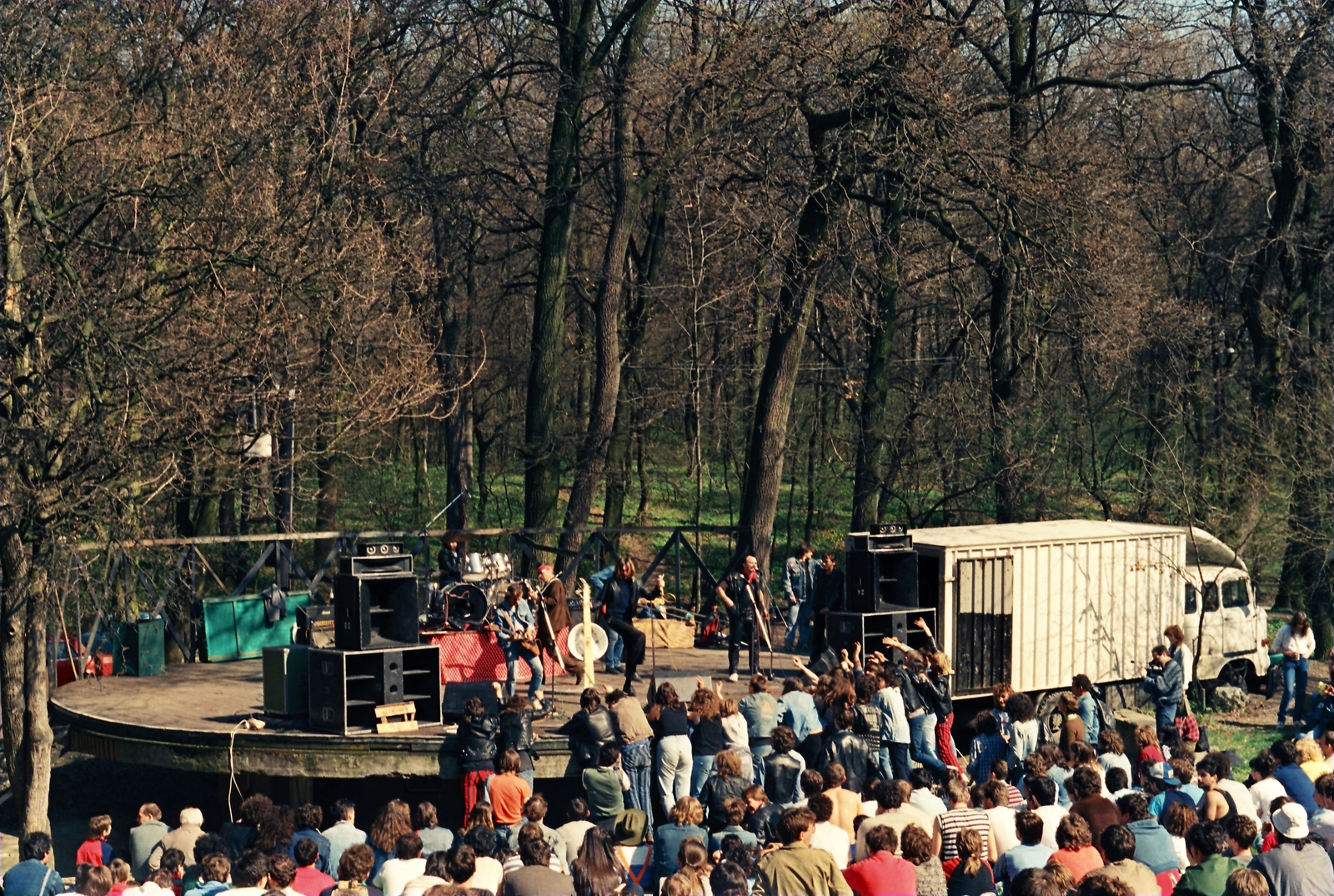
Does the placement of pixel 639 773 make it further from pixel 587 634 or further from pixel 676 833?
pixel 676 833

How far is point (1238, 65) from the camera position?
26.0 meters

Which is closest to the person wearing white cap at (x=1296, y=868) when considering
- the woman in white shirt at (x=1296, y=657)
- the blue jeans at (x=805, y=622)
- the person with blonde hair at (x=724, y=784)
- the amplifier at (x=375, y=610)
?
the person with blonde hair at (x=724, y=784)

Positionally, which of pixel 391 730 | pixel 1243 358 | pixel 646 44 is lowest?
pixel 391 730

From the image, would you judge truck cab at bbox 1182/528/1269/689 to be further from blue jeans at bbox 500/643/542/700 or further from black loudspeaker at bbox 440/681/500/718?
black loudspeaker at bbox 440/681/500/718

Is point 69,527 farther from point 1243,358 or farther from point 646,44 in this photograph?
point 1243,358

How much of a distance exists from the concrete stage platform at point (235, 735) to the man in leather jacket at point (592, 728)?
723 millimetres

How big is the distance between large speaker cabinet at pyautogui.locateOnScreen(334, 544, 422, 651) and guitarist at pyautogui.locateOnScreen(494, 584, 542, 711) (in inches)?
46.2

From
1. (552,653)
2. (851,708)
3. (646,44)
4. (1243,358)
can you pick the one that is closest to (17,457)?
(552,653)

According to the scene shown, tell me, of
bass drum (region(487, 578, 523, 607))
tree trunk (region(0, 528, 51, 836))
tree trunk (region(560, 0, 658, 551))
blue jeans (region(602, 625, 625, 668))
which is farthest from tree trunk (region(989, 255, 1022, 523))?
tree trunk (region(0, 528, 51, 836))

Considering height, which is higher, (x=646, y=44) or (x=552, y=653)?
(x=646, y=44)

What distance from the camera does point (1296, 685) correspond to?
21672mm

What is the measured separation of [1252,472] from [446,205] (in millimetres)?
15483

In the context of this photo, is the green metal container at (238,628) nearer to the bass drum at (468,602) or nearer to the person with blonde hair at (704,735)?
the bass drum at (468,602)

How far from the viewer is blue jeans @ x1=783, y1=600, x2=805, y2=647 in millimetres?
22859
